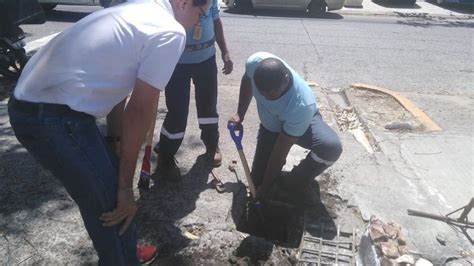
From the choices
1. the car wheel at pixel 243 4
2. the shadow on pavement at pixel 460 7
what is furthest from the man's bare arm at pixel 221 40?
the shadow on pavement at pixel 460 7

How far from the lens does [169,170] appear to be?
3.39 metres

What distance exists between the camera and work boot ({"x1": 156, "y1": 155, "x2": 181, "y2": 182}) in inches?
133

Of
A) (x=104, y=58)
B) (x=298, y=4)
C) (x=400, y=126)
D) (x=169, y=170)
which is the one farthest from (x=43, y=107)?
(x=298, y=4)

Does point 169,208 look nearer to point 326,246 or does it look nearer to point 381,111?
point 326,246

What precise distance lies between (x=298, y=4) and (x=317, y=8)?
0.80m

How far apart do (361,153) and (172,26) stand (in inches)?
110

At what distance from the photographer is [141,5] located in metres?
1.75

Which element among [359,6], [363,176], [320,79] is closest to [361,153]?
[363,176]

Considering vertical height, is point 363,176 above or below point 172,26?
below

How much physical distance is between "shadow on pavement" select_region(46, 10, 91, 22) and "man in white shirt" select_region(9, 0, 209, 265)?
30.5 feet

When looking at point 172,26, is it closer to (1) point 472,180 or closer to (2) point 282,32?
(1) point 472,180

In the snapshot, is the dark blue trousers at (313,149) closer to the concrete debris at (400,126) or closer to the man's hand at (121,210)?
the concrete debris at (400,126)

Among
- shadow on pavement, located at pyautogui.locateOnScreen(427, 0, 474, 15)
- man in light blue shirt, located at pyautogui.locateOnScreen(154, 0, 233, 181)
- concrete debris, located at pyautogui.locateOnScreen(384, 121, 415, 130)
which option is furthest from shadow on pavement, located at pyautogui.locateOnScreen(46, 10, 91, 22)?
shadow on pavement, located at pyautogui.locateOnScreen(427, 0, 474, 15)

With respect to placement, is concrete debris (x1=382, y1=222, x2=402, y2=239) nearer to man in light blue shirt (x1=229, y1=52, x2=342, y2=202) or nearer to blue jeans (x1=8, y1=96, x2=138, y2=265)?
man in light blue shirt (x1=229, y1=52, x2=342, y2=202)
